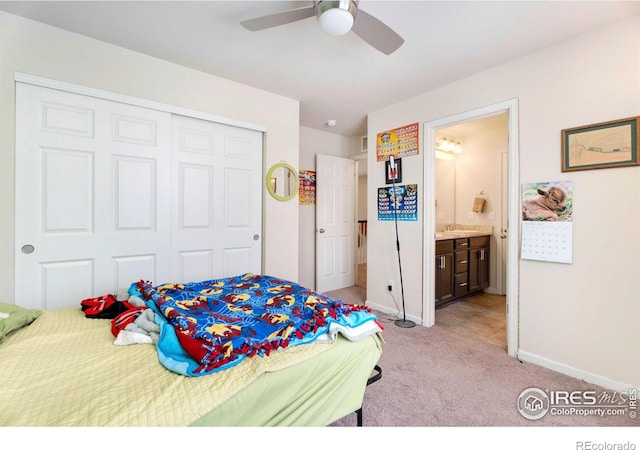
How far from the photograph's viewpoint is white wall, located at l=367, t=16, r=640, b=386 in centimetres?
186

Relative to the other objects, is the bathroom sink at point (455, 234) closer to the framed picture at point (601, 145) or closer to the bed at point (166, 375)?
the framed picture at point (601, 145)

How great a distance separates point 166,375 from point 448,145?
14.8ft

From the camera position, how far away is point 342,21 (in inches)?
59.2

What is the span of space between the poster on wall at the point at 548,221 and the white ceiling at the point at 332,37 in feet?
3.59

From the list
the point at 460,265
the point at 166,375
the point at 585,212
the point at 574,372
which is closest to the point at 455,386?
the point at 574,372

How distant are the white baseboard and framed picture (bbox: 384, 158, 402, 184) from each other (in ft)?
6.45

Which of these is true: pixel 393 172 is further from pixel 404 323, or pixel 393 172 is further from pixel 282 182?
pixel 404 323

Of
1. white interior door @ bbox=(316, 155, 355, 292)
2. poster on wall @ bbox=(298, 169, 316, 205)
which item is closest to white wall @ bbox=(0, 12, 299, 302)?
poster on wall @ bbox=(298, 169, 316, 205)

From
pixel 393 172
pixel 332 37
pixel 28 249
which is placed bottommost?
Answer: pixel 28 249

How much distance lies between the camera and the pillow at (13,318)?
1317mm

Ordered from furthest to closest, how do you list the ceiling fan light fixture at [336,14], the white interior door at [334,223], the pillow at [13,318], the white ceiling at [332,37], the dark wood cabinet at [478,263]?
the white interior door at [334,223] → the dark wood cabinet at [478,263] → the white ceiling at [332,37] → the ceiling fan light fixture at [336,14] → the pillow at [13,318]

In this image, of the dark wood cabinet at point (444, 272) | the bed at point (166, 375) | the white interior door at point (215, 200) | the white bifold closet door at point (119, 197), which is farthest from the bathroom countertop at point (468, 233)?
the bed at point (166, 375)

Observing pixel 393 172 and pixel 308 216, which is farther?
pixel 308 216
